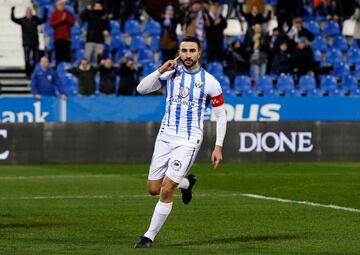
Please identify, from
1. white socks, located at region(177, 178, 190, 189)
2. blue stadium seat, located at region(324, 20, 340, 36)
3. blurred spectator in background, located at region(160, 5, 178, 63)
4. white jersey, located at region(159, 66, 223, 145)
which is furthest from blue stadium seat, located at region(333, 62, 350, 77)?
white jersey, located at region(159, 66, 223, 145)

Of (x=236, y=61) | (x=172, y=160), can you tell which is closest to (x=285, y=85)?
(x=236, y=61)

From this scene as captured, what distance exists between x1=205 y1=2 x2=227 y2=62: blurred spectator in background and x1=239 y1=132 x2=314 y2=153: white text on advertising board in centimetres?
594

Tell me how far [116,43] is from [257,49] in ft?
13.9

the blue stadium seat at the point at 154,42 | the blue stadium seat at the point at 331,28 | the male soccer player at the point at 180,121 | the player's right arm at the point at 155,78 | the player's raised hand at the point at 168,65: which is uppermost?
the player's raised hand at the point at 168,65

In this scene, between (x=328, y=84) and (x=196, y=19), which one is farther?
(x=328, y=84)

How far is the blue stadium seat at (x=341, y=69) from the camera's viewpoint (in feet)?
116

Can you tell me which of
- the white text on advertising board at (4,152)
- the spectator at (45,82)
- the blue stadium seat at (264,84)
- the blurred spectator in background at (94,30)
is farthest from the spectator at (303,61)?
the white text on advertising board at (4,152)

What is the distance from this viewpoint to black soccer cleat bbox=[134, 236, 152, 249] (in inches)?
479

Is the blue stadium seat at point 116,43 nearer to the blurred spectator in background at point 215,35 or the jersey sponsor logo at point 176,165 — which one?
the blurred spectator in background at point 215,35

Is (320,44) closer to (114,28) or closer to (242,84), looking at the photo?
(242,84)

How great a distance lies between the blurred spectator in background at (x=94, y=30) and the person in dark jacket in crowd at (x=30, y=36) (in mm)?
1263

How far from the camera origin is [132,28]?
35562mm

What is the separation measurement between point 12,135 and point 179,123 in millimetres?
15385

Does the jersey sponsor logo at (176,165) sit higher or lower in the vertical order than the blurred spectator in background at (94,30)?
higher
